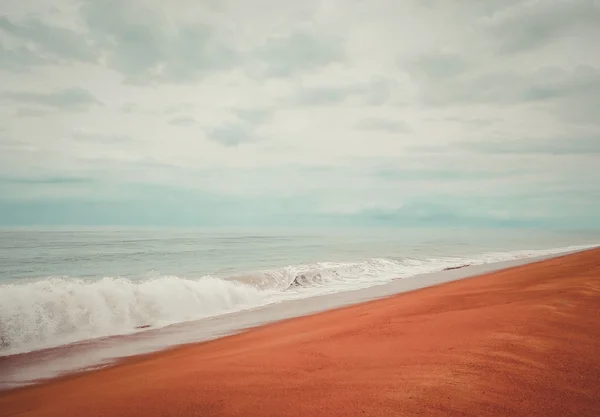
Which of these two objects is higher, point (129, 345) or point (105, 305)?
point (105, 305)

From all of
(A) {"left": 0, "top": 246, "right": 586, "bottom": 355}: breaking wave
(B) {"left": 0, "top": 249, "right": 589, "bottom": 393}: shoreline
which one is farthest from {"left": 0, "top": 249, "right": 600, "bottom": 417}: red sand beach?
(A) {"left": 0, "top": 246, "right": 586, "bottom": 355}: breaking wave

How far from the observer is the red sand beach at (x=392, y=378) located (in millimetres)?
3129

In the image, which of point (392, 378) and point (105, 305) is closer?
point (392, 378)

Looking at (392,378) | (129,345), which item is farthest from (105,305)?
(392,378)

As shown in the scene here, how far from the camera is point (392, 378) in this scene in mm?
3652

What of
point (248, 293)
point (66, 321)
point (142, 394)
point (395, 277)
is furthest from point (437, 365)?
point (395, 277)

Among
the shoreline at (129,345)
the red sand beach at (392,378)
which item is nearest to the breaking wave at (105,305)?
the shoreline at (129,345)

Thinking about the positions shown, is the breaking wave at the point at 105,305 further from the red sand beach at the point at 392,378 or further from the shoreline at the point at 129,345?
the red sand beach at the point at 392,378

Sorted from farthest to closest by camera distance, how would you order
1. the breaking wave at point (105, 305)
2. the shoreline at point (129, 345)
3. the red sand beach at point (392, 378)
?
the breaking wave at point (105, 305)
the shoreline at point (129, 345)
the red sand beach at point (392, 378)

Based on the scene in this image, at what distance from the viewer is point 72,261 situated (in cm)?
Result: 2845

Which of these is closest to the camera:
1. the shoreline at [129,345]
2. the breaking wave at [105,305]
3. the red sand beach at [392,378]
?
the red sand beach at [392,378]

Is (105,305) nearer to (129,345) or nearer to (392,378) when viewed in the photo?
(129,345)

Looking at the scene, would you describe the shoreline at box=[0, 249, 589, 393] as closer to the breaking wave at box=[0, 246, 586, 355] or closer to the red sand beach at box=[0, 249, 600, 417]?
the breaking wave at box=[0, 246, 586, 355]

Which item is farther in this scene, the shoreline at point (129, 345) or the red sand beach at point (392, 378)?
the shoreline at point (129, 345)
